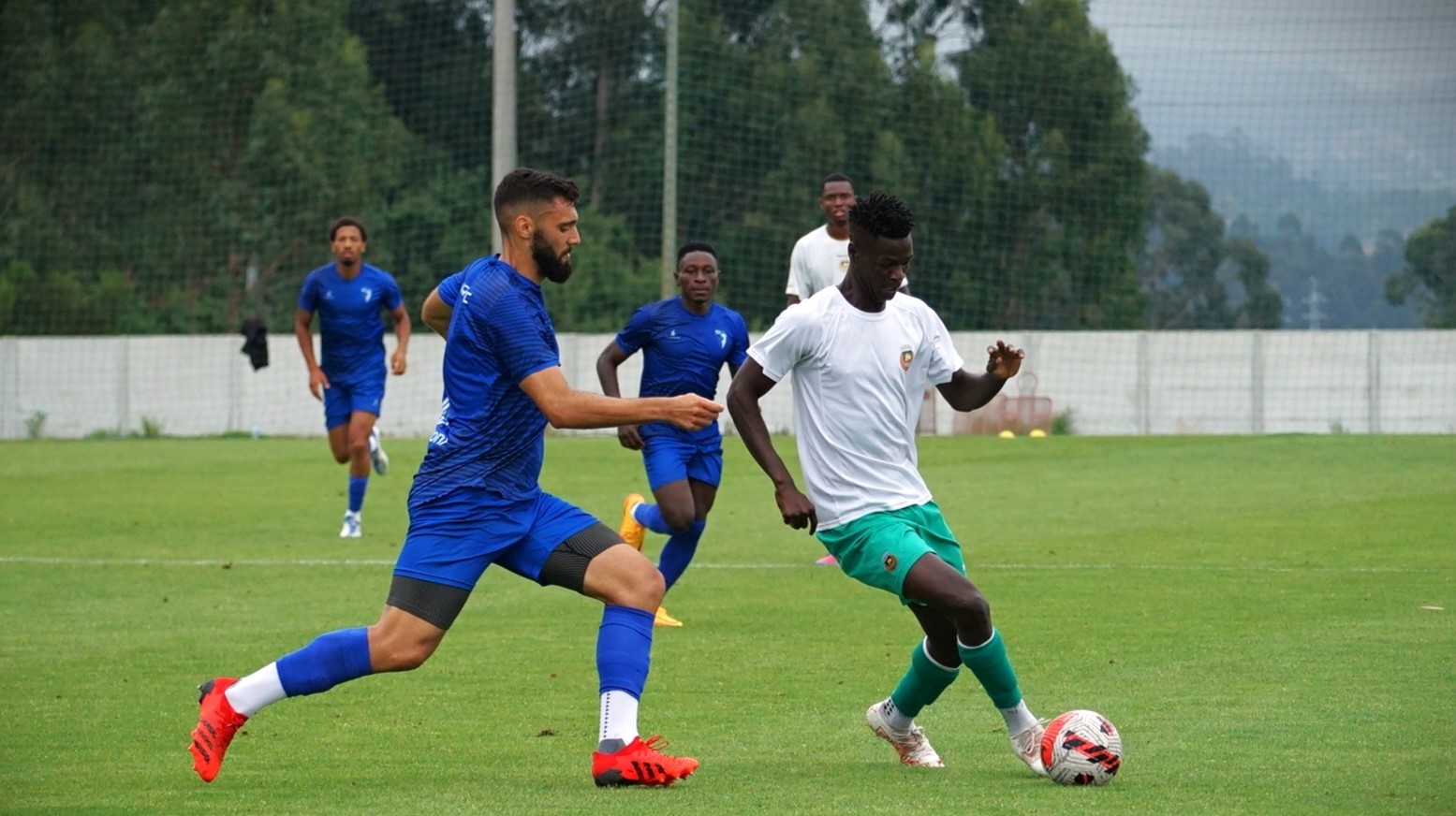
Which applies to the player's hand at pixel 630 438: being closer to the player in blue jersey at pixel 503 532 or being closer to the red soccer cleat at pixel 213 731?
the player in blue jersey at pixel 503 532

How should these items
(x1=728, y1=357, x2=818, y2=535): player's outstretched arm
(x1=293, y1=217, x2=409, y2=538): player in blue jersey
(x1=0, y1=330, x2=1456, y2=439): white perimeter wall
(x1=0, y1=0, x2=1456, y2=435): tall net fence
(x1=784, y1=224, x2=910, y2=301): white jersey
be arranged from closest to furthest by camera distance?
(x1=728, y1=357, x2=818, y2=535): player's outstretched arm < (x1=784, y1=224, x2=910, y2=301): white jersey < (x1=293, y1=217, x2=409, y2=538): player in blue jersey < (x1=0, y1=330, x2=1456, y2=439): white perimeter wall < (x1=0, y1=0, x2=1456, y2=435): tall net fence

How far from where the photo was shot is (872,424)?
6.92 meters

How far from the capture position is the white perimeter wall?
1192 inches

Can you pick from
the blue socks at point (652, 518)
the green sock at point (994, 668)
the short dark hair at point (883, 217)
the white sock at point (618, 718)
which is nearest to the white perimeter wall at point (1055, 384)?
the blue socks at point (652, 518)

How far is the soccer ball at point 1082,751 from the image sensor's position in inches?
245

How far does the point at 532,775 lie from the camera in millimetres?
6582

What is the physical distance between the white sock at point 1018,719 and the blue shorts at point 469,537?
1.69m

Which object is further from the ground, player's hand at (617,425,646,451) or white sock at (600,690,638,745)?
player's hand at (617,425,646,451)

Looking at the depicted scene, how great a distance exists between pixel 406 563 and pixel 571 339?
88.6 ft

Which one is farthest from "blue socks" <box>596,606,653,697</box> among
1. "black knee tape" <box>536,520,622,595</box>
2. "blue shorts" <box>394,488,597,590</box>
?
"blue shorts" <box>394,488,597,590</box>

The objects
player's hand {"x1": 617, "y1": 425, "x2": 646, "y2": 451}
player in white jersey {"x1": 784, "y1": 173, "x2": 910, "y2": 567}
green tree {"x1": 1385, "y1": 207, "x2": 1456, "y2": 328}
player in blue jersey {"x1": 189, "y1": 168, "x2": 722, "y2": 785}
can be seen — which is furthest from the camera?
green tree {"x1": 1385, "y1": 207, "x2": 1456, "y2": 328}

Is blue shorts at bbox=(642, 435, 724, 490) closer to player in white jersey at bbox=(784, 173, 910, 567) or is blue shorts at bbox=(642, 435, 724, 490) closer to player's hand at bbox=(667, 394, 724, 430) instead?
player in white jersey at bbox=(784, 173, 910, 567)

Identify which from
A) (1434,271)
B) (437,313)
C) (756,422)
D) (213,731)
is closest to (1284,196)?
(1434,271)

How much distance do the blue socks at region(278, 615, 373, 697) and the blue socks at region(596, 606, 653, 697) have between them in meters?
0.80
